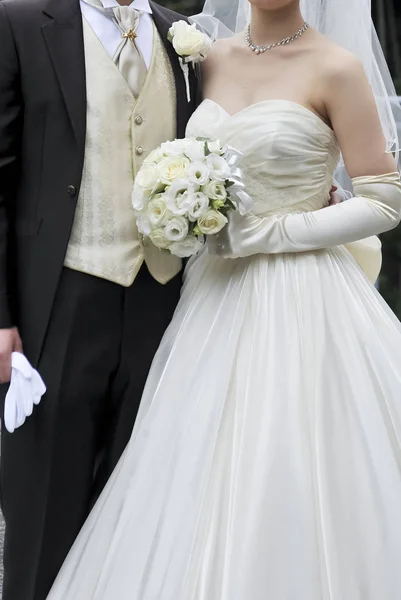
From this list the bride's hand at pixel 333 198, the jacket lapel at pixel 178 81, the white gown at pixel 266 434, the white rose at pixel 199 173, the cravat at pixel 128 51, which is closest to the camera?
the white gown at pixel 266 434

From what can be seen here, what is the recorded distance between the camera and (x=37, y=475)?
217cm

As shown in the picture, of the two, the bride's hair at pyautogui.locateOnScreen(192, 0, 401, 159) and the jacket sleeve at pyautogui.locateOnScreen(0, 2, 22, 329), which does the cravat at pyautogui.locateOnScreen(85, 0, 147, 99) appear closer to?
the jacket sleeve at pyautogui.locateOnScreen(0, 2, 22, 329)

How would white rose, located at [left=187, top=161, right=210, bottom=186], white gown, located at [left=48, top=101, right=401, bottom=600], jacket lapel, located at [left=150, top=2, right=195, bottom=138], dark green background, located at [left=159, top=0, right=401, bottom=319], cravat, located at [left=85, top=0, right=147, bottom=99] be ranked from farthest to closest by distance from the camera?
dark green background, located at [left=159, top=0, right=401, bottom=319], jacket lapel, located at [left=150, top=2, right=195, bottom=138], cravat, located at [left=85, top=0, right=147, bottom=99], white rose, located at [left=187, top=161, right=210, bottom=186], white gown, located at [left=48, top=101, right=401, bottom=600]

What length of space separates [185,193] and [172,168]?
0.23ft

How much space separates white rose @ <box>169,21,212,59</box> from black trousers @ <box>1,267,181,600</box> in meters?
0.60

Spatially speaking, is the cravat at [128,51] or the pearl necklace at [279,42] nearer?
the cravat at [128,51]

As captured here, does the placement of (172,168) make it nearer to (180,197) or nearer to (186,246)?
(180,197)

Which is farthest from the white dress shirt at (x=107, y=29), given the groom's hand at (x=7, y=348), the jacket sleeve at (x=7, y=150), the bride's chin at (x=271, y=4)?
the groom's hand at (x=7, y=348)

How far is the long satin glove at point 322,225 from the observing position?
2.15m

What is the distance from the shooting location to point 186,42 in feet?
7.18

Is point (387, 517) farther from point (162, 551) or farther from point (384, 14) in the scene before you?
point (384, 14)

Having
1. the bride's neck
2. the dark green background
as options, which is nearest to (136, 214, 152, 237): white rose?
the bride's neck

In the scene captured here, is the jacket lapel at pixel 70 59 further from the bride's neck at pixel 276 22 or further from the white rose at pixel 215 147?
the bride's neck at pixel 276 22

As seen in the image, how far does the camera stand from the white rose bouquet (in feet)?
6.64
